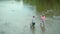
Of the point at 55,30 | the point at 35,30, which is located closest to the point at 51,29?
the point at 55,30

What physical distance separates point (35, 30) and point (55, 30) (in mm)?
2292

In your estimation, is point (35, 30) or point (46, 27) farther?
point (46, 27)

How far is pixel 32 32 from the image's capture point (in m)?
20.2

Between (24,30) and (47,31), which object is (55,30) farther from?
(24,30)

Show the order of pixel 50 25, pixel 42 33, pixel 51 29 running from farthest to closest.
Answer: pixel 50 25
pixel 51 29
pixel 42 33

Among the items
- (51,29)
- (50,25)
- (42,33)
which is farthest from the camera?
(50,25)

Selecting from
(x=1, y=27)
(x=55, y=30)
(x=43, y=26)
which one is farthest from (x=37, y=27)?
(x=1, y=27)

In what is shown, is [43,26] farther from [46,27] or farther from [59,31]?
[59,31]

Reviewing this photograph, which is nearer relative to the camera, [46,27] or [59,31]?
[59,31]

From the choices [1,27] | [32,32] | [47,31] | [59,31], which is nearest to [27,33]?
[32,32]

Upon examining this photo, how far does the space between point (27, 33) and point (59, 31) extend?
143 inches

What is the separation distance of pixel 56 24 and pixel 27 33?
5.48m

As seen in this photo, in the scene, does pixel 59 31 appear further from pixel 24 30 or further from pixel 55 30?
pixel 24 30

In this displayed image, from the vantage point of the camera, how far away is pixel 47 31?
20547mm
